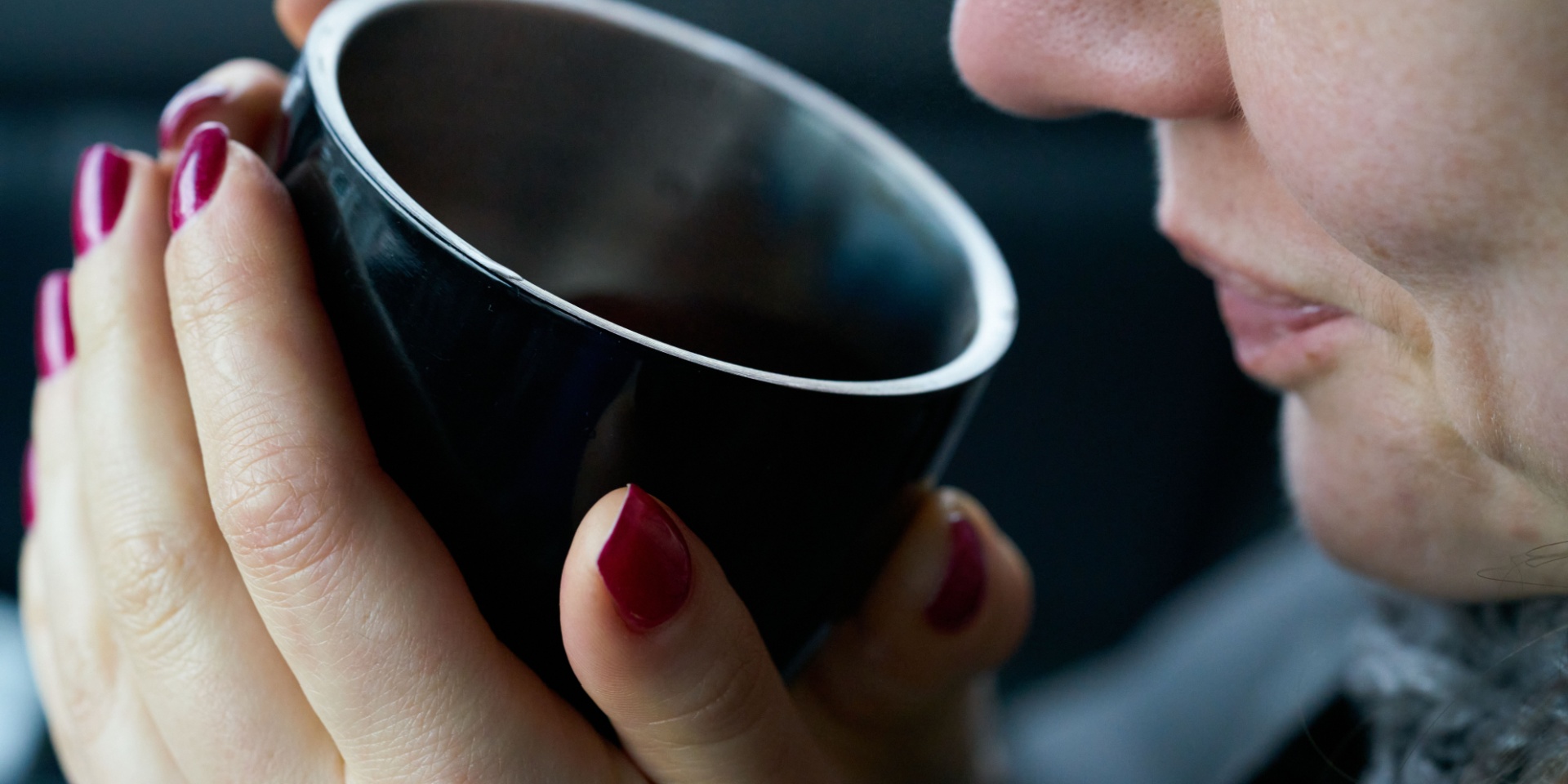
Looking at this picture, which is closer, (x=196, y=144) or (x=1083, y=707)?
(x=196, y=144)

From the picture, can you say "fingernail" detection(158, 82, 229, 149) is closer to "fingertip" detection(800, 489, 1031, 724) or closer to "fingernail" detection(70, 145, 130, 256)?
"fingernail" detection(70, 145, 130, 256)

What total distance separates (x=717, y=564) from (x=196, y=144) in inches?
9.0

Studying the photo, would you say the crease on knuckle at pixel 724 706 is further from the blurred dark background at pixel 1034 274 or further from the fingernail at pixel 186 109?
the blurred dark background at pixel 1034 274

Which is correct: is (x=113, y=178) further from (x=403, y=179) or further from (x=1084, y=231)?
(x=1084, y=231)

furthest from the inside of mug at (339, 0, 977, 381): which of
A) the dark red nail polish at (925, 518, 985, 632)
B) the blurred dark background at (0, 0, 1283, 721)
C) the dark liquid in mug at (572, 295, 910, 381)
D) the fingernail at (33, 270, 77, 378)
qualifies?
the blurred dark background at (0, 0, 1283, 721)

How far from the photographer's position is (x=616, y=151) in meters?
0.53

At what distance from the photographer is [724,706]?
418mm

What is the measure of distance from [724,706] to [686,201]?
219 millimetres

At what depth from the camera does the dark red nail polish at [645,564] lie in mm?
361

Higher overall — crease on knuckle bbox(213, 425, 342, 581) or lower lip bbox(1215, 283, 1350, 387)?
lower lip bbox(1215, 283, 1350, 387)

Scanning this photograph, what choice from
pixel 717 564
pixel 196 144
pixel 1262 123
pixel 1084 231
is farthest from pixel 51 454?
pixel 1084 231

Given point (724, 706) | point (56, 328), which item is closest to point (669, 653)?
point (724, 706)

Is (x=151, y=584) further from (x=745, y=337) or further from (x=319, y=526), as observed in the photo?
(x=745, y=337)

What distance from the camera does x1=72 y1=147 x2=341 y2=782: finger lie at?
455 mm
